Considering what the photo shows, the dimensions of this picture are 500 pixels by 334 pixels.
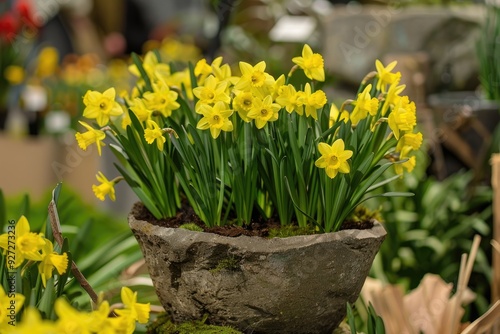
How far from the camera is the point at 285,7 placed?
3.75 metres

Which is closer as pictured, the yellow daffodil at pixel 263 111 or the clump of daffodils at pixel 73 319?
the clump of daffodils at pixel 73 319

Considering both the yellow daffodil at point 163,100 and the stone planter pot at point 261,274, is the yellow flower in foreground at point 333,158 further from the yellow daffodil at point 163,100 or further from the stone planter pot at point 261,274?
the yellow daffodil at point 163,100

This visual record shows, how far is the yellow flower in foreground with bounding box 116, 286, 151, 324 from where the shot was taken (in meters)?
0.60

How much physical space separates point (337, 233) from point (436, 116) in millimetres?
1137

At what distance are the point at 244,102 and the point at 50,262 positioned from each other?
0.86 feet

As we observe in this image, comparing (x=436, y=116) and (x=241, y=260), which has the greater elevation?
(x=241, y=260)

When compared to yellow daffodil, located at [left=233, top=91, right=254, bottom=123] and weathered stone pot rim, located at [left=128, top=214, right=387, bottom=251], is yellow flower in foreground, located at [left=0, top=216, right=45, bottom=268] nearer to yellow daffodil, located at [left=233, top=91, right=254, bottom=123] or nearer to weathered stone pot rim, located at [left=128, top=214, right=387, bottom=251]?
weathered stone pot rim, located at [left=128, top=214, right=387, bottom=251]

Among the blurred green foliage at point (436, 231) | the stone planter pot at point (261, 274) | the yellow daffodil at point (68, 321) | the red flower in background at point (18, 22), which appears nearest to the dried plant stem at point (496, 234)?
the blurred green foliage at point (436, 231)

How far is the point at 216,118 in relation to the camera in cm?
71

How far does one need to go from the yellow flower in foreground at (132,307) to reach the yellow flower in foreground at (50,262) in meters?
0.09

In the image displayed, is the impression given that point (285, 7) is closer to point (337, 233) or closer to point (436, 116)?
point (436, 116)

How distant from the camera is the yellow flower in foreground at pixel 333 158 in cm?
69

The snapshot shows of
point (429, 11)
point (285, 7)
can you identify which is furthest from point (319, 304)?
point (285, 7)

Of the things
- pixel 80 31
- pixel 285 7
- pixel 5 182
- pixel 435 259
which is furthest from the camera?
pixel 80 31
